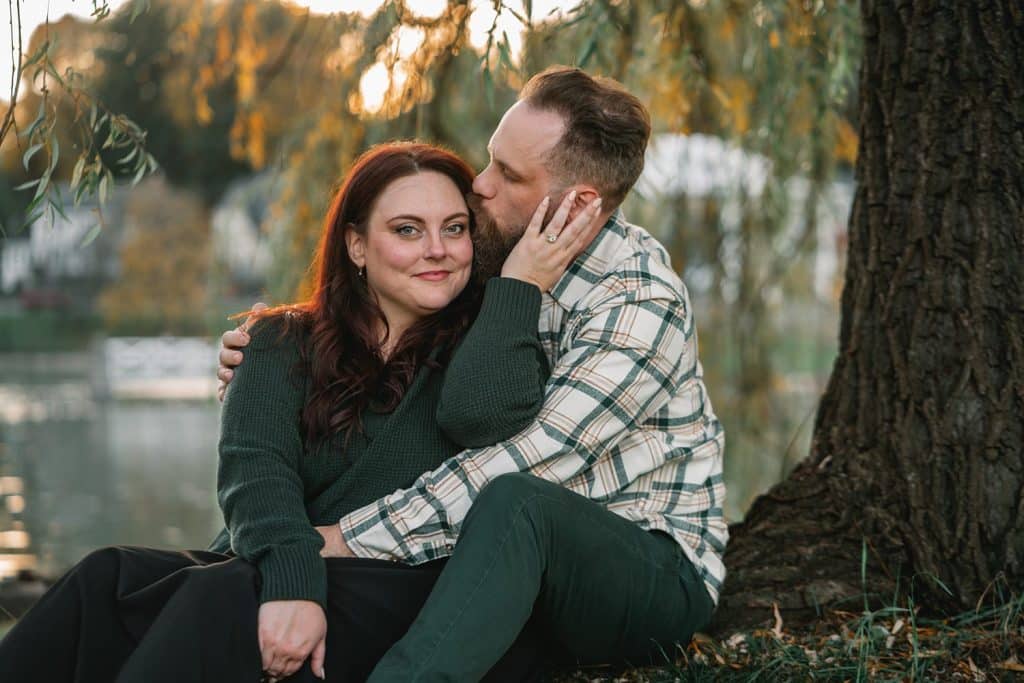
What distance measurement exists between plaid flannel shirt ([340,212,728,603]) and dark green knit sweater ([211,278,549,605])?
7 centimetres

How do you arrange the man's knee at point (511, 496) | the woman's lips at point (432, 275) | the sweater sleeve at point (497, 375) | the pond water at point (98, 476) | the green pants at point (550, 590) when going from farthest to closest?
the pond water at point (98, 476)
the woman's lips at point (432, 275)
the sweater sleeve at point (497, 375)
the man's knee at point (511, 496)
the green pants at point (550, 590)

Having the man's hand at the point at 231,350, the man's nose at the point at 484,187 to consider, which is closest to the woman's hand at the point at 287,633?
the man's hand at the point at 231,350

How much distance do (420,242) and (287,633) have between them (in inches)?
33.7

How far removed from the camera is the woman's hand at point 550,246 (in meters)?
2.44

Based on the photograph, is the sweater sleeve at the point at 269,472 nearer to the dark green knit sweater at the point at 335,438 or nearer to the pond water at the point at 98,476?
the dark green knit sweater at the point at 335,438

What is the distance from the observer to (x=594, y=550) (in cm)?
223

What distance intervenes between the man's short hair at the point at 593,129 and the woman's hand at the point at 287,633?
104cm

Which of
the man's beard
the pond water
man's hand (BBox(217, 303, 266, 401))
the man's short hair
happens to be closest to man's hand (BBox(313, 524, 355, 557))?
man's hand (BBox(217, 303, 266, 401))

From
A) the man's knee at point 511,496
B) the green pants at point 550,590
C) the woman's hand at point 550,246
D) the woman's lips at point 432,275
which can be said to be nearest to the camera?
the green pants at point 550,590

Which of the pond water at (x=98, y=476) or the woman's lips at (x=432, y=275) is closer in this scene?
the woman's lips at (x=432, y=275)

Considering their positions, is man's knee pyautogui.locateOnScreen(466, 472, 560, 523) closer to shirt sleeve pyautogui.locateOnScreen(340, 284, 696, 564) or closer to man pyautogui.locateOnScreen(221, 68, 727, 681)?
man pyautogui.locateOnScreen(221, 68, 727, 681)

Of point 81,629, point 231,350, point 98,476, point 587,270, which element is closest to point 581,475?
point 587,270

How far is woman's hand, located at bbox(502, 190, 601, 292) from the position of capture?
2.44 metres

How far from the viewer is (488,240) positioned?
2615 mm
